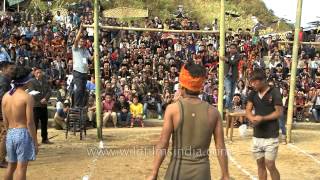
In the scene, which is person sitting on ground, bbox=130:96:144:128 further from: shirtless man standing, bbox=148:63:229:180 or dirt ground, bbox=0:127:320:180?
shirtless man standing, bbox=148:63:229:180

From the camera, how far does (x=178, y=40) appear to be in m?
→ 23.2

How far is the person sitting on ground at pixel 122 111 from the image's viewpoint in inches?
632

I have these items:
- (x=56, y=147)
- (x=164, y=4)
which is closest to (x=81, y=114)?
(x=56, y=147)

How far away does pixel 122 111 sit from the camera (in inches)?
634

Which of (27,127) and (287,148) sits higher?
(27,127)

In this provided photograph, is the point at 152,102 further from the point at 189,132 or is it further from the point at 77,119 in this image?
the point at 189,132

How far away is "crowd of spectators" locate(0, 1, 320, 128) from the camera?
639 inches

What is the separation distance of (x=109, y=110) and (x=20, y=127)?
9.31 meters

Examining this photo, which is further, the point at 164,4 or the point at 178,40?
the point at 164,4

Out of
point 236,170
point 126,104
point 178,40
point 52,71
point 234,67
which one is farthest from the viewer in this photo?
point 178,40

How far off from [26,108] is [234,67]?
7.79 m

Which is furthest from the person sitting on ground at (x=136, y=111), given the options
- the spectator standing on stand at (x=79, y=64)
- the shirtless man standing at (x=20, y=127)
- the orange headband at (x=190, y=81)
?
the orange headband at (x=190, y=81)

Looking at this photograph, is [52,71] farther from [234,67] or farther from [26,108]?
[26,108]

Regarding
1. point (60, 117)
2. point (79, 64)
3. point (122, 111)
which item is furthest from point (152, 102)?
point (79, 64)
